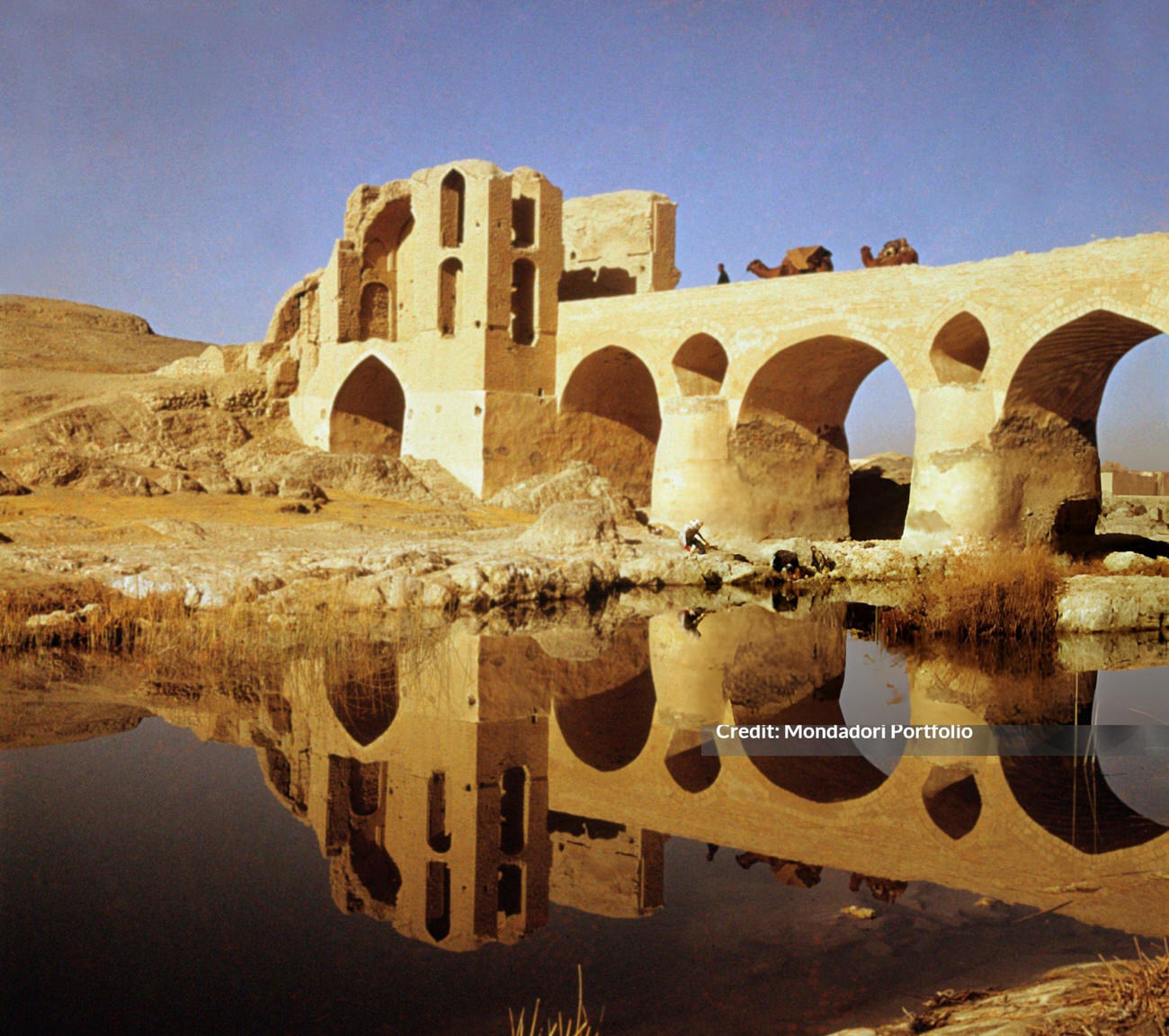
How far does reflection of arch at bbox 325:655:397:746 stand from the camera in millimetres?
6145

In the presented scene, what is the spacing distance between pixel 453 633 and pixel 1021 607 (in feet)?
17.6

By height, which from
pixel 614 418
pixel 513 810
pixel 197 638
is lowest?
pixel 513 810

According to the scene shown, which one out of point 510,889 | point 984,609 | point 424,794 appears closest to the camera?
point 510,889

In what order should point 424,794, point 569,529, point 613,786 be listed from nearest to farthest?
1. point 424,794
2. point 613,786
3. point 569,529

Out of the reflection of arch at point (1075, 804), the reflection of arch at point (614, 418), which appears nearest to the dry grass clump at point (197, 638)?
the reflection of arch at point (1075, 804)

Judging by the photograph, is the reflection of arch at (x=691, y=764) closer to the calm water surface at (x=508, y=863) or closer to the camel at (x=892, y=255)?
the calm water surface at (x=508, y=863)

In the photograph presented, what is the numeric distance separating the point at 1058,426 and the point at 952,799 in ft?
36.7

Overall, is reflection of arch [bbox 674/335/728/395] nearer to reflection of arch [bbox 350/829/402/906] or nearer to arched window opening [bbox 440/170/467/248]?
arched window opening [bbox 440/170/467/248]

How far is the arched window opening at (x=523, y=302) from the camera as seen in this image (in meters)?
20.0

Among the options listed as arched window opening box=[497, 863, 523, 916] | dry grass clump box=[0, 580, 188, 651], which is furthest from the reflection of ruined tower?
dry grass clump box=[0, 580, 188, 651]

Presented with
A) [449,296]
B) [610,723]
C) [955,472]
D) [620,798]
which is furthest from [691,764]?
[449,296]

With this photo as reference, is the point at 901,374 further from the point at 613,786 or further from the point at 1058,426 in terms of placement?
the point at 613,786

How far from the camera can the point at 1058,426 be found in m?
15.0

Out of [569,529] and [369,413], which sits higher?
[369,413]
